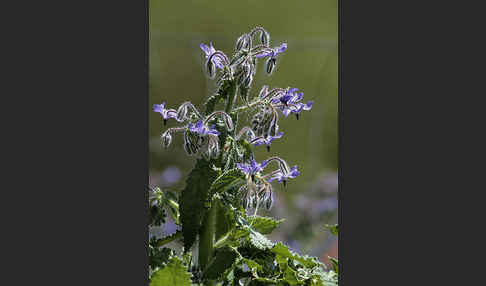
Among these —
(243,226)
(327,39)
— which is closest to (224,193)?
(243,226)

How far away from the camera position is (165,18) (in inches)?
144

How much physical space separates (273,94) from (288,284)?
3.41ft

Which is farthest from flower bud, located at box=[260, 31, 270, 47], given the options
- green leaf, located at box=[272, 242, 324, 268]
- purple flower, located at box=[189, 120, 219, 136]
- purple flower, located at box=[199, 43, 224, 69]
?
green leaf, located at box=[272, 242, 324, 268]

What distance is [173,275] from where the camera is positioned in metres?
3.28

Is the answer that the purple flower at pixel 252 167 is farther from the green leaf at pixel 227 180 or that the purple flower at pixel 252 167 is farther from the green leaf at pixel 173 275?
the green leaf at pixel 173 275

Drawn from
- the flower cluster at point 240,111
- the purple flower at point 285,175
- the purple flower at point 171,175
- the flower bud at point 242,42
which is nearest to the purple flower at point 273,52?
the flower cluster at point 240,111

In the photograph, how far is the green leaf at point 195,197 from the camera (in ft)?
11.5

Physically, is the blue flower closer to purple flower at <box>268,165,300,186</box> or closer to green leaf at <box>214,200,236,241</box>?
purple flower at <box>268,165,300,186</box>

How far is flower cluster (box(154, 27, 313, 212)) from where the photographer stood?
136 inches

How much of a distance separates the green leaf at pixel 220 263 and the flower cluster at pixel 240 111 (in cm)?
33

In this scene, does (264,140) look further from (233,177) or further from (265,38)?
(265,38)

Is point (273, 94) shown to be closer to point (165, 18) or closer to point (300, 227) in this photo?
point (165, 18)

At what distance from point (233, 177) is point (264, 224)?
49 centimetres

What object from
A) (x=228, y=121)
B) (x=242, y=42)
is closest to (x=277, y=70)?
(x=242, y=42)
